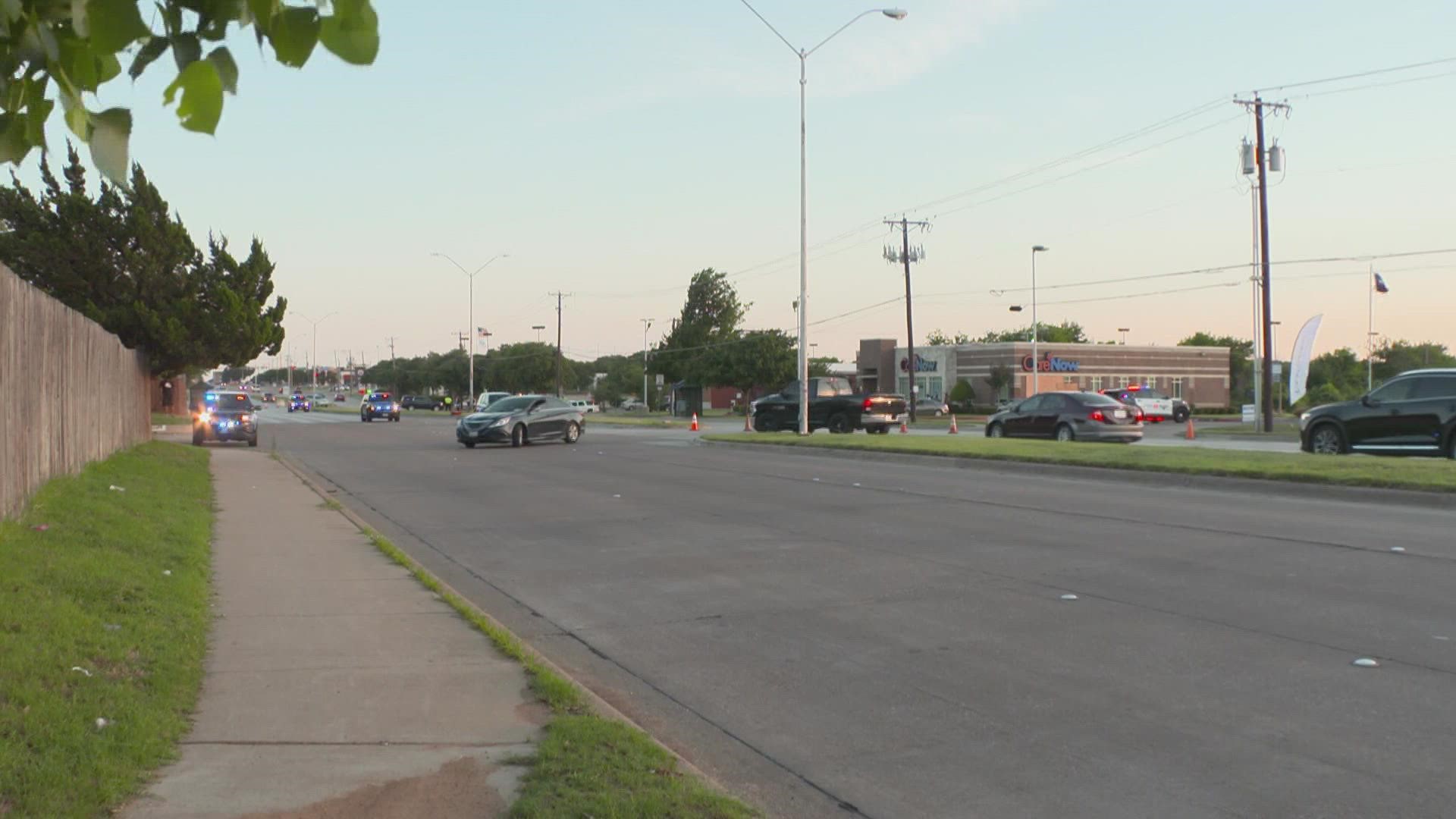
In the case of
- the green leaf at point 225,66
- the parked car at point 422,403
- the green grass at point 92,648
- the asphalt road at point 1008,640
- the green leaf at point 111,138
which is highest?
the green leaf at point 225,66

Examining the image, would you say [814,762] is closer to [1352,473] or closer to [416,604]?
[416,604]

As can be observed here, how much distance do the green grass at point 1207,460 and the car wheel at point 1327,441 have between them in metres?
1.89

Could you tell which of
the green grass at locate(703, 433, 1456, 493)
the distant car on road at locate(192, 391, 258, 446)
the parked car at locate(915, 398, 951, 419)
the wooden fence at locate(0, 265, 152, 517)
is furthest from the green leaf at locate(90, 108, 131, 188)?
the parked car at locate(915, 398, 951, 419)

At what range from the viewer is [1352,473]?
17391 mm

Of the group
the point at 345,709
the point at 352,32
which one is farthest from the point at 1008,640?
the point at 352,32

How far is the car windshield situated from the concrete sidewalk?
23470 millimetres

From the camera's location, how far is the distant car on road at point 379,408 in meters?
63.3

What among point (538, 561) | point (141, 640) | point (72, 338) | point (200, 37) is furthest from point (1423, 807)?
point (72, 338)

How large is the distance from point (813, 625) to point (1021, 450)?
650 inches

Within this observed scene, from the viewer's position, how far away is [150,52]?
2.83 metres

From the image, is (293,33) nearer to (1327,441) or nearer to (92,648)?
(92,648)

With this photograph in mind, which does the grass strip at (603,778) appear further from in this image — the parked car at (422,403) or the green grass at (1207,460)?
the parked car at (422,403)

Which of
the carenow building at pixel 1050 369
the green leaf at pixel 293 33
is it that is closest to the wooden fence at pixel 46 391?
the green leaf at pixel 293 33

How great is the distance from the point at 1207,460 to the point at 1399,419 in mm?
4249
